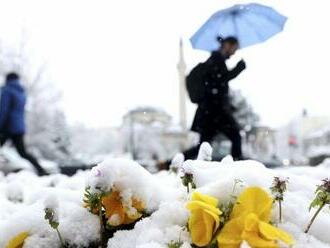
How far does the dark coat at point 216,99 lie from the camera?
656cm

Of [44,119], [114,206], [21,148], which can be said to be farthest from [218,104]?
[44,119]

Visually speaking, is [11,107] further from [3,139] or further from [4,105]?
[3,139]

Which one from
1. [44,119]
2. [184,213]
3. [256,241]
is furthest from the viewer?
[44,119]

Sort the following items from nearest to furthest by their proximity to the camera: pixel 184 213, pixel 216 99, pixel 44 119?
pixel 184 213, pixel 216 99, pixel 44 119

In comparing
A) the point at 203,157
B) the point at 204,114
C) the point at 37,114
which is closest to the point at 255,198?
the point at 203,157

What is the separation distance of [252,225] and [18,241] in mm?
760

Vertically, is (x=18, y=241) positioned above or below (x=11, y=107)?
above

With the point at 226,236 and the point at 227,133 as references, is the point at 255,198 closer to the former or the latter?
the point at 226,236

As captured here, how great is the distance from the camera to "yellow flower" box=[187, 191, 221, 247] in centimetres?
150

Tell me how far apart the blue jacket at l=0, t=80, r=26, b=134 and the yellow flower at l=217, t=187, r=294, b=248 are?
344 inches

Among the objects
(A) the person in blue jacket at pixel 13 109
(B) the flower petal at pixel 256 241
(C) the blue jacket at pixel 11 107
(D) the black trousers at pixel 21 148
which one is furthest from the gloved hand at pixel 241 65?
(B) the flower petal at pixel 256 241

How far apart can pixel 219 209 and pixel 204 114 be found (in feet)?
18.0

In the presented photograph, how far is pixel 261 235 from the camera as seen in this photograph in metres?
1.44

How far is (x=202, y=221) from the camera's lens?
1.54 meters
